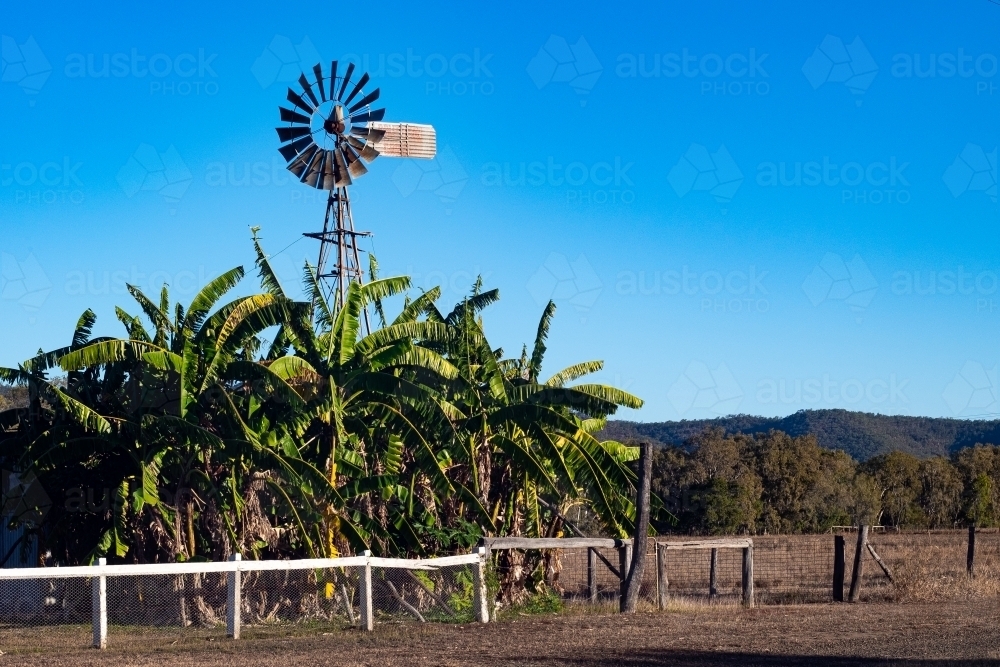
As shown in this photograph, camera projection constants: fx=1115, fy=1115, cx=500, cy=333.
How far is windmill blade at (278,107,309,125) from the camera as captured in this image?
25569 mm

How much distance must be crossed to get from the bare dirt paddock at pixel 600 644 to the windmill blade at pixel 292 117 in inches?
516

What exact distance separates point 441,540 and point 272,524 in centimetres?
302

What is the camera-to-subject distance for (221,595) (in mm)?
18688

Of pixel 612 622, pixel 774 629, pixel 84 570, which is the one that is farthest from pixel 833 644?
pixel 84 570

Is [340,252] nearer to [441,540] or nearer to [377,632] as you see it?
[441,540]

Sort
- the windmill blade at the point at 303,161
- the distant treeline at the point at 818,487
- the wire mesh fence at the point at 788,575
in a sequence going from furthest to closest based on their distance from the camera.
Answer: the distant treeline at the point at 818,487 < the windmill blade at the point at 303,161 < the wire mesh fence at the point at 788,575

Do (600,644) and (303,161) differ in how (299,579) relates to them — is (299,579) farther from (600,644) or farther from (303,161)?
(303,161)

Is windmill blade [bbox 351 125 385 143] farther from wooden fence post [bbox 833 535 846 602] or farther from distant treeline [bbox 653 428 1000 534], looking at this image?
distant treeline [bbox 653 428 1000 534]

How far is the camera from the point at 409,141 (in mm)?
27953

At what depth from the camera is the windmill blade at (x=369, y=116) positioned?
1019 inches

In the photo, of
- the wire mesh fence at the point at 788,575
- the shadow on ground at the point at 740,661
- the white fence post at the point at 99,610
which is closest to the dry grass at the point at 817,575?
the wire mesh fence at the point at 788,575

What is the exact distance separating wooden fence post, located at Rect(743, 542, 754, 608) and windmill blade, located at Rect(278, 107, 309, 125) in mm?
13574

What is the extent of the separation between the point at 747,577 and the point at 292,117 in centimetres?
1421

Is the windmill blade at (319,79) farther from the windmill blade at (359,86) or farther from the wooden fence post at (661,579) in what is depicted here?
the wooden fence post at (661,579)
